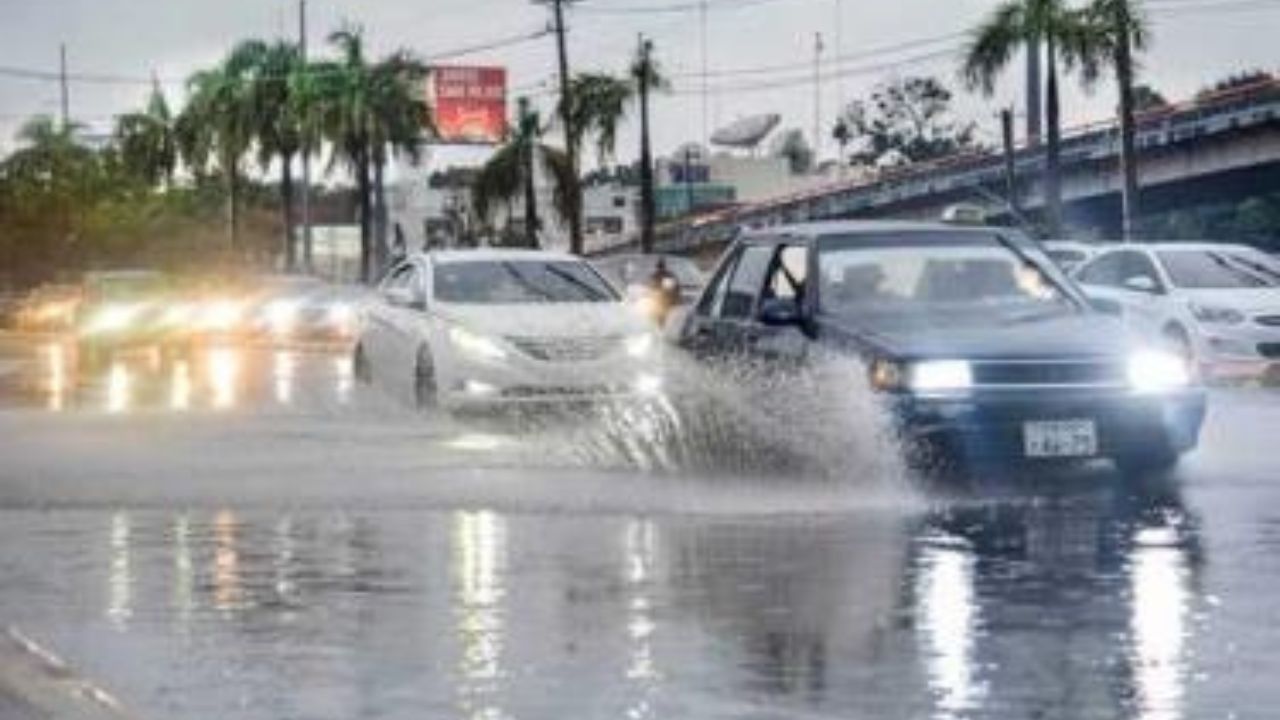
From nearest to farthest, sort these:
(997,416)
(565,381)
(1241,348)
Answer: (997,416), (565,381), (1241,348)

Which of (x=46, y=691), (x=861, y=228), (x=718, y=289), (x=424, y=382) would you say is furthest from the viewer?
(x=424, y=382)

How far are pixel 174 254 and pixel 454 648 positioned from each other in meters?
104

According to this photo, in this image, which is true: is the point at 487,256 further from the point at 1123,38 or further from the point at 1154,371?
the point at 1123,38

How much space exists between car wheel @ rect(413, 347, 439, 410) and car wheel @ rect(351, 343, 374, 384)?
Result: 90.2 inches

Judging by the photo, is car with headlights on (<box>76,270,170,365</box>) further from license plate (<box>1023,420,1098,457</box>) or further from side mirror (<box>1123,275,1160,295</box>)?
license plate (<box>1023,420,1098,457</box>)

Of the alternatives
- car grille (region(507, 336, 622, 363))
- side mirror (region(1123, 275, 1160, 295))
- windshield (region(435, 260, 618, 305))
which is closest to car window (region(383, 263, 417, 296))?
windshield (region(435, 260, 618, 305))

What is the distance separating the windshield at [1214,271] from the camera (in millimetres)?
27359

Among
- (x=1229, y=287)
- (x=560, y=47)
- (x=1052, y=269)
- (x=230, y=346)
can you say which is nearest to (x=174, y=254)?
(x=560, y=47)

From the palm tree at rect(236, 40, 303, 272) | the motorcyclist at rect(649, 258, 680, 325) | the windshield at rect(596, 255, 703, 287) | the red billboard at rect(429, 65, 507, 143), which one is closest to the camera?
the motorcyclist at rect(649, 258, 680, 325)

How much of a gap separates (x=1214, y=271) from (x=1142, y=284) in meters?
1.31

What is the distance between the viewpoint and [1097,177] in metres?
88.4

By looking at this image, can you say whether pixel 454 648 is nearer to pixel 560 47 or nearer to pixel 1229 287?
pixel 1229 287

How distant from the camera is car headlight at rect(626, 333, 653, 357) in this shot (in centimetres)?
2033

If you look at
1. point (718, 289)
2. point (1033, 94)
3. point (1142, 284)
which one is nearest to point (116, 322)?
point (1142, 284)
